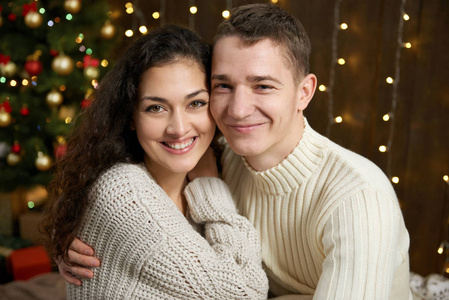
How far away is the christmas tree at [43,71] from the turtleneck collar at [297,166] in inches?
71.1

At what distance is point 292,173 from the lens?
153 centimetres

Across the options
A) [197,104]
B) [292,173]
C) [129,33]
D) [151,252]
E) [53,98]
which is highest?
[129,33]

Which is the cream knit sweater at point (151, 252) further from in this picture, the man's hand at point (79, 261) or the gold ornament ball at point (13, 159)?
the gold ornament ball at point (13, 159)

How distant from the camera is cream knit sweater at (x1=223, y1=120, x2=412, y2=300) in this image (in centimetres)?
125

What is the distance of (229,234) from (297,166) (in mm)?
356

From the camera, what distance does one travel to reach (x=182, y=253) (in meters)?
1.36

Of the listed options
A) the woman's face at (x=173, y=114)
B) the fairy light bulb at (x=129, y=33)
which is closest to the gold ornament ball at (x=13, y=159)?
the fairy light bulb at (x=129, y=33)

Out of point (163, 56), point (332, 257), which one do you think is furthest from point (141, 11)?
point (332, 257)

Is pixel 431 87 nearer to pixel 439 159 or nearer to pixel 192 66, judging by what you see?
pixel 439 159

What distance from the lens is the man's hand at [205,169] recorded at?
184 centimetres

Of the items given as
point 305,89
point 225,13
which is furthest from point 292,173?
point 225,13

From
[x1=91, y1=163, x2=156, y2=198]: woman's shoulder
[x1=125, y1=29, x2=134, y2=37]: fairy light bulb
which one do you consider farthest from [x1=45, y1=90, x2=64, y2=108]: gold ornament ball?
[x1=91, y1=163, x2=156, y2=198]: woman's shoulder

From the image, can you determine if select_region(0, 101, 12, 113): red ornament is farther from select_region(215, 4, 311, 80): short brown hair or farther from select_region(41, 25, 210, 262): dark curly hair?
select_region(215, 4, 311, 80): short brown hair

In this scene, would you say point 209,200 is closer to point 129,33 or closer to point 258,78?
point 258,78
